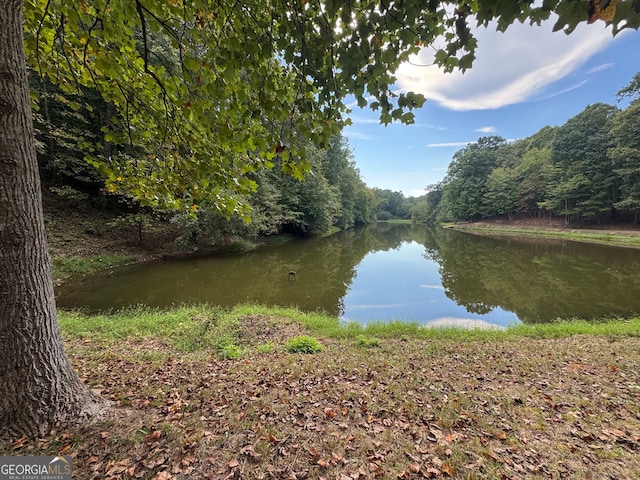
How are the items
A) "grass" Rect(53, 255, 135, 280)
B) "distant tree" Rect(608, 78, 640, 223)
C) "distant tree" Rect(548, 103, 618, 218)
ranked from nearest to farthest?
"grass" Rect(53, 255, 135, 280), "distant tree" Rect(608, 78, 640, 223), "distant tree" Rect(548, 103, 618, 218)

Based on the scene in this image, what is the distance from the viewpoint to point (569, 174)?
99.9ft

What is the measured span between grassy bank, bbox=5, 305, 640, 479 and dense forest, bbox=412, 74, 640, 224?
32231mm

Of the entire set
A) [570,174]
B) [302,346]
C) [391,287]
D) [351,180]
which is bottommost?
[391,287]

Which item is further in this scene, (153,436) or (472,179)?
(472,179)

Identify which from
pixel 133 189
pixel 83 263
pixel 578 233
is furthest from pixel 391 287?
pixel 578 233

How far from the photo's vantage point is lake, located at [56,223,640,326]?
8.06m

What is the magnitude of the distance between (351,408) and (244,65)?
3650 millimetres

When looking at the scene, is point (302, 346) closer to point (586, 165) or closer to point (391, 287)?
point (391, 287)

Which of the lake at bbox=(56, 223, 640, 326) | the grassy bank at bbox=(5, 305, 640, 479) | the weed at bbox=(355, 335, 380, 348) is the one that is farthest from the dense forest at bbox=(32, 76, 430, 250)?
the weed at bbox=(355, 335, 380, 348)

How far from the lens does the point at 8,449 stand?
1794 mm

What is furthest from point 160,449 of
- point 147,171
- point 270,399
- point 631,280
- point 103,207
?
point 103,207

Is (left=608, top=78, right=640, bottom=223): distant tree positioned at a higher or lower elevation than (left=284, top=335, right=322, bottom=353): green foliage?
higher

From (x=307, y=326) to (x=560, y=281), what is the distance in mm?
11657

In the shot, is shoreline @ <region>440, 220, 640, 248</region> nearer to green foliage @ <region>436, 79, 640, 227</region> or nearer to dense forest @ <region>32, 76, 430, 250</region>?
green foliage @ <region>436, 79, 640, 227</region>
